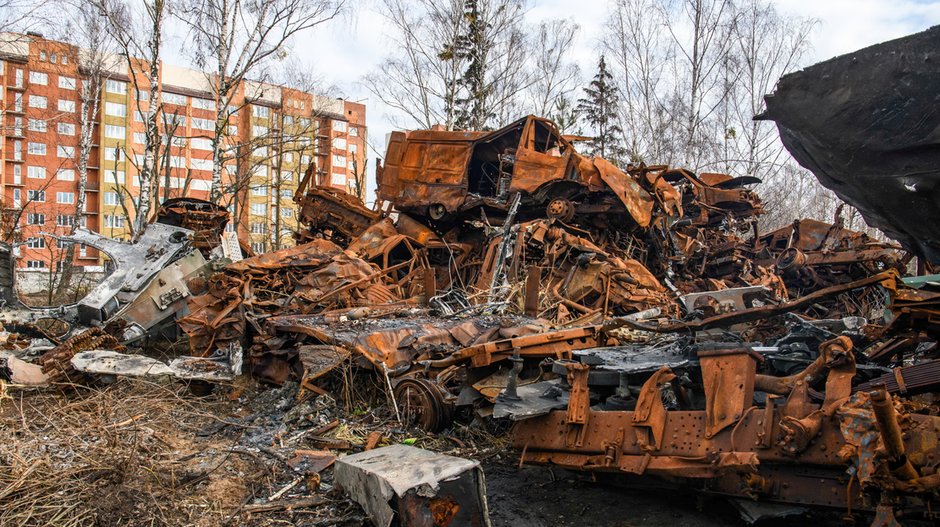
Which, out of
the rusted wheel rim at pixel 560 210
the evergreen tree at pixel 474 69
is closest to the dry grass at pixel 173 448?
the rusted wheel rim at pixel 560 210

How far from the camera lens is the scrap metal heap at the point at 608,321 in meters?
3.25

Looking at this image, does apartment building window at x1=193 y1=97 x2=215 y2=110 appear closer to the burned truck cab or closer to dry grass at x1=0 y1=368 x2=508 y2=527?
the burned truck cab

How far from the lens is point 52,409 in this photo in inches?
218

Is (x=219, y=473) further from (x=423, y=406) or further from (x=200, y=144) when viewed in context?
(x=200, y=144)

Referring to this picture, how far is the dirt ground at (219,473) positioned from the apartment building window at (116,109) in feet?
139

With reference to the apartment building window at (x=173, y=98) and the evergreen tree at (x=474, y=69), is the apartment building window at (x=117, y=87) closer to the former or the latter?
the apartment building window at (x=173, y=98)

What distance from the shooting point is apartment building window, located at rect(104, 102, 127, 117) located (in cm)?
4228

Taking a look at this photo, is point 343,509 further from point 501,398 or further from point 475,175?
point 475,175

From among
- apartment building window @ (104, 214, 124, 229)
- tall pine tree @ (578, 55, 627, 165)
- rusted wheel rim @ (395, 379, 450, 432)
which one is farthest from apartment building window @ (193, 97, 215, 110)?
rusted wheel rim @ (395, 379, 450, 432)

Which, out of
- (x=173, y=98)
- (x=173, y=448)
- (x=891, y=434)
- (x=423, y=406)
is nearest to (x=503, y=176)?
(x=423, y=406)

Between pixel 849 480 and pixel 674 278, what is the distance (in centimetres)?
942

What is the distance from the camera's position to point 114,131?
42.7m

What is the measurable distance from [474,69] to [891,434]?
70.5 feet

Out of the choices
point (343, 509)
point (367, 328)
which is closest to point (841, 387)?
point (343, 509)
